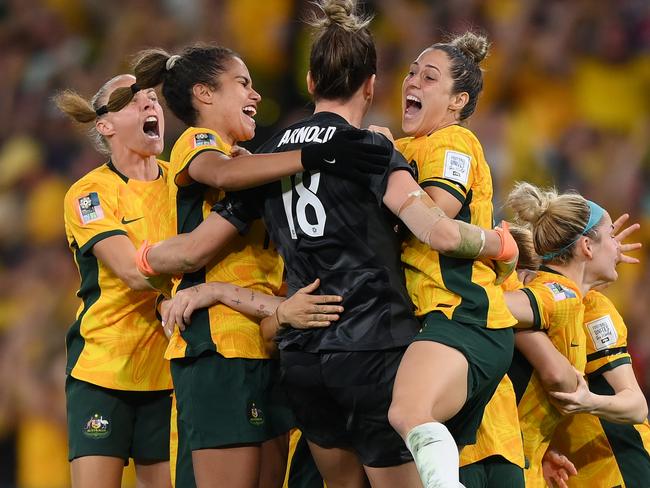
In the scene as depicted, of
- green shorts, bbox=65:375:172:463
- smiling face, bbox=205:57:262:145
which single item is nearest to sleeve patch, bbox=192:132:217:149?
smiling face, bbox=205:57:262:145

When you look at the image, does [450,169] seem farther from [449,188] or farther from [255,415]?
[255,415]

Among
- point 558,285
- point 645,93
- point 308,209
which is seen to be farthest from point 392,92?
point 308,209

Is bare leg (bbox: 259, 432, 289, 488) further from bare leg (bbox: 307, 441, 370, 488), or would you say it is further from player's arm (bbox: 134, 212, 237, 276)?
player's arm (bbox: 134, 212, 237, 276)

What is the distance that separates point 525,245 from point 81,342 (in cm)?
195

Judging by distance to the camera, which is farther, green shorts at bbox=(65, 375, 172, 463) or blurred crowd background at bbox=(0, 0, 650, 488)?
blurred crowd background at bbox=(0, 0, 650, 488)

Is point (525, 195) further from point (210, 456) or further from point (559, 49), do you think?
point (559, 49)

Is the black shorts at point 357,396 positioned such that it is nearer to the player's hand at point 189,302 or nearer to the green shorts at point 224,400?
the green shorts at point 224,400

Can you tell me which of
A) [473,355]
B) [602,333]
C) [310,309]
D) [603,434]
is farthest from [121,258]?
[603,434]

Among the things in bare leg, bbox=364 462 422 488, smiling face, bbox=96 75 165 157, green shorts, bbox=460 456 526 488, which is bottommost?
green shorts, bbox=460 456 526 488

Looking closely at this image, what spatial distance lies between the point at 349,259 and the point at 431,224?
0.30 metres

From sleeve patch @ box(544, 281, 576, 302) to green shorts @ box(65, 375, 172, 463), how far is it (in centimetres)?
170

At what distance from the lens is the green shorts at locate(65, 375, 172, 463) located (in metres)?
4.20

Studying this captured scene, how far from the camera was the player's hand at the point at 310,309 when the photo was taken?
3.24m

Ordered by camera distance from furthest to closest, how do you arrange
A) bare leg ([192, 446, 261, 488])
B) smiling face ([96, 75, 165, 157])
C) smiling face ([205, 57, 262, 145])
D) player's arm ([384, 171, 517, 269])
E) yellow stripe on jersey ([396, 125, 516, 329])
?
1. smiling face ([96, 75, 165, 157])
2. smiling face ([205, 57, 262, 145])
3. bare leg ([192, 446, 261, 488])
4. yellow stripe on jersey ([396, 125, 516, 329])
5. player's arm ([384, 171, 517, 269])
